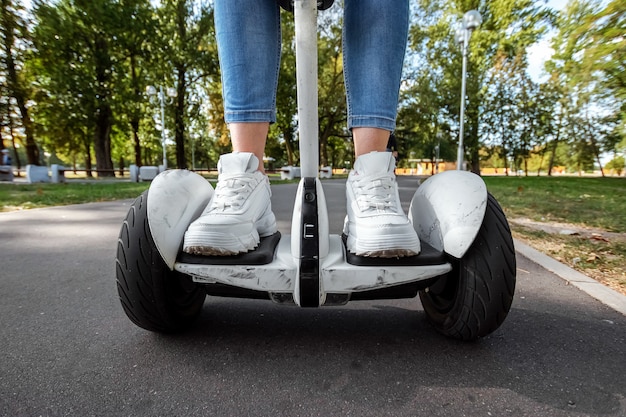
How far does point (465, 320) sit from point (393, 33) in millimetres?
983

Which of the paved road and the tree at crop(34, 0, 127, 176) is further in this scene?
the tree at crop(34, 0, 127, 176)

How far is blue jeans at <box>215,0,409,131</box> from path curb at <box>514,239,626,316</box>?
1282mm

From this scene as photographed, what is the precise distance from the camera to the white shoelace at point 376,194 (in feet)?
3.71

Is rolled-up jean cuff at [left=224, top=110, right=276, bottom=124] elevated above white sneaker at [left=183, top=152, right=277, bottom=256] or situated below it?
above

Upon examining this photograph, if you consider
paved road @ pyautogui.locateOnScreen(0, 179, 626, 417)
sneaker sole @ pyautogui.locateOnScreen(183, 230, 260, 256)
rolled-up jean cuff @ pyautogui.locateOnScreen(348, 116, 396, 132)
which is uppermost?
rolled-up jean cuff @ pyautogui.locateOnScreen(348, 116, 396, 132)

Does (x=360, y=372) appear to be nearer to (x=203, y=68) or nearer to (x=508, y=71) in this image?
(x=203, y=68)

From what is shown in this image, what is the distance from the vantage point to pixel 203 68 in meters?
18.2

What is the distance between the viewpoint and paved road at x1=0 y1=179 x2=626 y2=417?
2.84ft

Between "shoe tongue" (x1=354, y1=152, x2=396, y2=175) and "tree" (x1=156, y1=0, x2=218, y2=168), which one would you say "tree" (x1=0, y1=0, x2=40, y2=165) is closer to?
"tree" (x1=156, y1=0, x2=218, y2=168)

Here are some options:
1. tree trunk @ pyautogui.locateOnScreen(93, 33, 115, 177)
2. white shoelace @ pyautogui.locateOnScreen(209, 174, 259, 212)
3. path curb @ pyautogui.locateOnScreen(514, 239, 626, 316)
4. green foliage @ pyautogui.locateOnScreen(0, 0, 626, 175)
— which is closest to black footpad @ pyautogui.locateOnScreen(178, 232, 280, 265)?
white shoelace @ pyautogui.locateOnScreen(209, 174, 259, 212)

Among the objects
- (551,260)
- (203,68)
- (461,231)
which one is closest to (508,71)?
(203,68)

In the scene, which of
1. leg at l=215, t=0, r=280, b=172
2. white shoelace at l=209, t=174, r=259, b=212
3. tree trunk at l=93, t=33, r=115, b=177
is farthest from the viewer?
tree trunk at l=93, t=33, r=115, b=177

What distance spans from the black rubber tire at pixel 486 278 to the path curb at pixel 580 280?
2.85ft

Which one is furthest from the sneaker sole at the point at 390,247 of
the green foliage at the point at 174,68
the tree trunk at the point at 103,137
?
the tree trunk at the point at 103,137
